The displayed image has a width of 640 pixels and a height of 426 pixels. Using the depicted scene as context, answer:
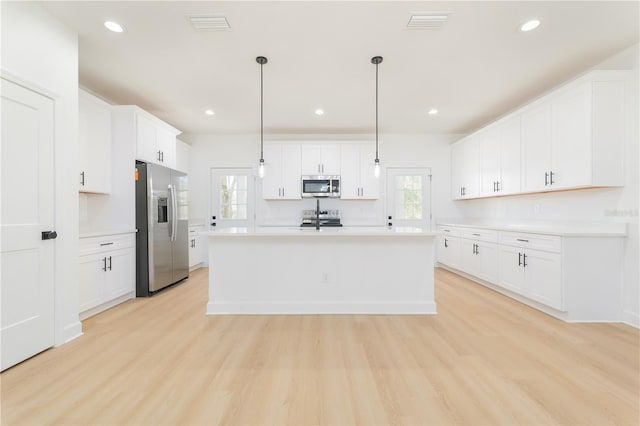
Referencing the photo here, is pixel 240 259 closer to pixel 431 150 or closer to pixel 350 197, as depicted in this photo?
pixel 350 197

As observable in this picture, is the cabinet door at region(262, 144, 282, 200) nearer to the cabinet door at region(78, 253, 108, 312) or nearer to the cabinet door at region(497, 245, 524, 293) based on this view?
the cabinet door at region(78, 253, 108, 312)

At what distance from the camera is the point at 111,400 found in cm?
167

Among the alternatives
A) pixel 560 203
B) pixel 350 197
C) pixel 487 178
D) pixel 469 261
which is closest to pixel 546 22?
pixel 560 203

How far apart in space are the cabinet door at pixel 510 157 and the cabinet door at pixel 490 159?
0.09m

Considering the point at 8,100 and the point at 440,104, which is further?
the point at 440,104

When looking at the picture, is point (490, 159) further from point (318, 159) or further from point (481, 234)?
point (318, 159)

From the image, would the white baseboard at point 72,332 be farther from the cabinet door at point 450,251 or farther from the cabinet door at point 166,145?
the cabinet door at point 450,251

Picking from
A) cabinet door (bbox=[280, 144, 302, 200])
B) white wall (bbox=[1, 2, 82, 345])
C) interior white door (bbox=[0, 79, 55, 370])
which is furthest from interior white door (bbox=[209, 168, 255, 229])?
interior white door (bbox=[0, 79, 55, 370])

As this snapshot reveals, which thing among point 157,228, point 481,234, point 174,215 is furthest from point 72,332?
point 481,234

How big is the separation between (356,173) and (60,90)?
4342mm

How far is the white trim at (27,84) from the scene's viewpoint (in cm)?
197

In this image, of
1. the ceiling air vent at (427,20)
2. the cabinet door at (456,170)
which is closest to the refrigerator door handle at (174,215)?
the ceiling air vent at (427,20)

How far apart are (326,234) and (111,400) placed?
2127 mm

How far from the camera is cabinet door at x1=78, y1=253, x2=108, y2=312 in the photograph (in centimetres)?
291
